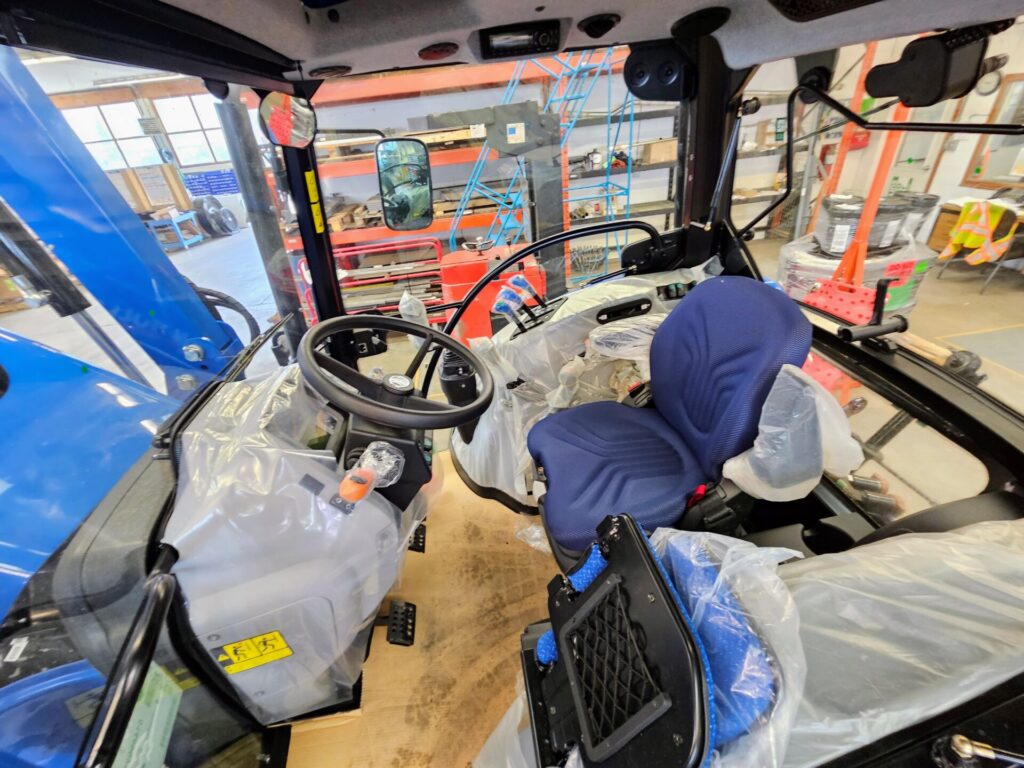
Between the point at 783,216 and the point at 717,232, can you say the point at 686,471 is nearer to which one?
the point at 717,232

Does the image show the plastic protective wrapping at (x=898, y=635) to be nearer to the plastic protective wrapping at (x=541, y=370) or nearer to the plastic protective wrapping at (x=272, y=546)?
the plastic protective wrapping at (x=272, y=546)

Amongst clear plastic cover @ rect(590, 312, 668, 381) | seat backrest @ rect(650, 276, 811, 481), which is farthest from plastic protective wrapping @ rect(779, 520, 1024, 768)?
clear plastic cover @ rect(590, 312, 668, 381)

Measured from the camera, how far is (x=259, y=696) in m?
1.07

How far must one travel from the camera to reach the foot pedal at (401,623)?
1443mm

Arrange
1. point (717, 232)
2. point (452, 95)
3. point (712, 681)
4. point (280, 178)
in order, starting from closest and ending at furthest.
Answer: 1. point (712, 681)
2. point (280, 178)
3. point (717, 232)
4. point (452, 95)

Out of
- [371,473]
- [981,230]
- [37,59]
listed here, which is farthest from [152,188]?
[981,230]

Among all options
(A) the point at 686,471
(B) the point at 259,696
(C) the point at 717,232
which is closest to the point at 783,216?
(C) the point at 717,232

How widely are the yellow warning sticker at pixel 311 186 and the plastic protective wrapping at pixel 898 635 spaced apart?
6.37 feet

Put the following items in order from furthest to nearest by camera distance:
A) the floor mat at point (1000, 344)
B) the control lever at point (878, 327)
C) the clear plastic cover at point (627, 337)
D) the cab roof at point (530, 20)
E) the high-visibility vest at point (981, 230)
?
the high-visibility vest at point (981, 230) < the floor mat at point (1000, 344) < the clear plastic cover at point (627, 337) < the control lever at point (878, 327) < the cab roof at point (530, 20)

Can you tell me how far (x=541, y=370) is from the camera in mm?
1826

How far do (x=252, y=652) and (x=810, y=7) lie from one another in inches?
84.8

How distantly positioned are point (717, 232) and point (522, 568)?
166cm

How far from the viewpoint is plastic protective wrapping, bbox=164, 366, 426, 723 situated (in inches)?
34.3

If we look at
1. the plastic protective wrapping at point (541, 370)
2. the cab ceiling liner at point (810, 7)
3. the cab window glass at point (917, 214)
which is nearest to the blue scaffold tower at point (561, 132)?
the cab window glass at point (917, 214)
